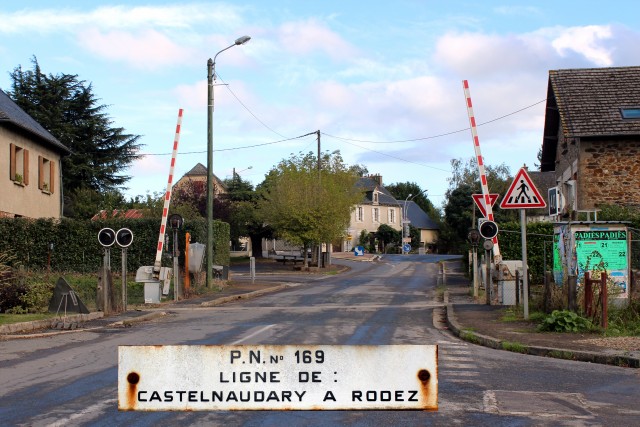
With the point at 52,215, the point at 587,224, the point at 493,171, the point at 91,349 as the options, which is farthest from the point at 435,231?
the point at 91,349

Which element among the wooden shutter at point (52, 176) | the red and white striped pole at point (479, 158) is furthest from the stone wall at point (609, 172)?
the wooden shutter at point (52, 176)

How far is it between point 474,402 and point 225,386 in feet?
19.1

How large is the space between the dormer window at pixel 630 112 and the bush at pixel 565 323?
14860 mm

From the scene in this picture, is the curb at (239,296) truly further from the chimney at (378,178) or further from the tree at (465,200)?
the chimney at (378,178)

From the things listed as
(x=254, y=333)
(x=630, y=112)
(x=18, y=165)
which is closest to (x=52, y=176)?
(x=18, y=165)

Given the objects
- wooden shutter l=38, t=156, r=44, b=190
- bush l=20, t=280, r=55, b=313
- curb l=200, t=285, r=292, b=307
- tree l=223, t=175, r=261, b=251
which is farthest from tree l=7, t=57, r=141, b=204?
bush l=20, t=280, r=55, b=313

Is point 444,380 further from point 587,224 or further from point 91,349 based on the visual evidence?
point 587,224

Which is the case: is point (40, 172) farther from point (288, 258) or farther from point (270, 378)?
point (270, 378)

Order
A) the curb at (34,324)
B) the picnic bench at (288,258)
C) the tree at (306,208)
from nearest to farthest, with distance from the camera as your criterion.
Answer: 1. the curb at (34,324)
2. the tree at (306,208)
3. the picnic bench at (288,258)

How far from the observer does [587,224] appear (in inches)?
673

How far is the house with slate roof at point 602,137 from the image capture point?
85.9 feet

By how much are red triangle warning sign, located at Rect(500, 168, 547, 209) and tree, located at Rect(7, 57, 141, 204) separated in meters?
41.4

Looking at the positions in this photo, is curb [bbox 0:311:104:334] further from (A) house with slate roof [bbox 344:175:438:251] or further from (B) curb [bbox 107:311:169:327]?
(A) house with slate roof [bbox 344:175:438:251]

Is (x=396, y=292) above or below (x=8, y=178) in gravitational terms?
below
